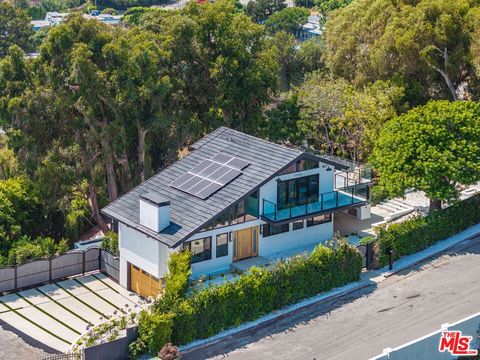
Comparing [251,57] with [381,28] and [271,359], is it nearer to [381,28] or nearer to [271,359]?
[381,28]

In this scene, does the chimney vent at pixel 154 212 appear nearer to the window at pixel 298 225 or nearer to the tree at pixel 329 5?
the window at pixel 298 225

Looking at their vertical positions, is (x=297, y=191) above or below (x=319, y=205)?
above

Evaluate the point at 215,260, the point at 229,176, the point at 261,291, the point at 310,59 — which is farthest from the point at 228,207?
the point at 310,59

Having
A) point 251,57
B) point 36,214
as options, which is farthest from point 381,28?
point 36,214

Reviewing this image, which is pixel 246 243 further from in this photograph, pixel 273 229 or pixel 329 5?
pixel 329 5

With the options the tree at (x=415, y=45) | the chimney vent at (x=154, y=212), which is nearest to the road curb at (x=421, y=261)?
the chimney vent at (x=154, y=212)

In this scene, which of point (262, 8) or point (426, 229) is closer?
point (426, 229)

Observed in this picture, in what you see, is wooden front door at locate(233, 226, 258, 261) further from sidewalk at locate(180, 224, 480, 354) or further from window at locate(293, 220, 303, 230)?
sidewalk at locate(180, 224, 480, 354)

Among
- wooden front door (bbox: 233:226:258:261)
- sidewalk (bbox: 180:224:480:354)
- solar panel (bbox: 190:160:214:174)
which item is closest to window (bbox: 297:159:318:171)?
wooden front door (bbox: 233:226:258:261)
